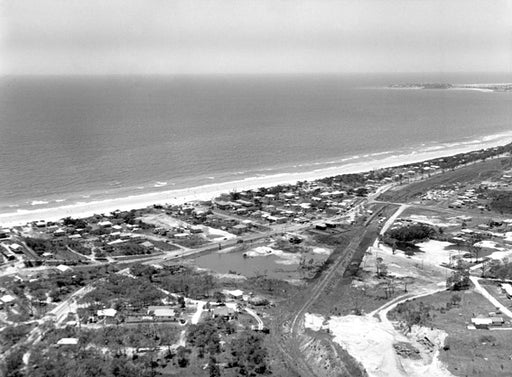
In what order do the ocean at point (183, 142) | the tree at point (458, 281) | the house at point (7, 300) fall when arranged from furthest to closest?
the ocean at point (183, 142) → the tree at point (458, 281) → the house at point (7, 300)

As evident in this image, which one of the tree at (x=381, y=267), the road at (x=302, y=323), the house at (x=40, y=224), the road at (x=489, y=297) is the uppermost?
the house at (x=40, y=224)

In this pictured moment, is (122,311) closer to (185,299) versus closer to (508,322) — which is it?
(185,299)

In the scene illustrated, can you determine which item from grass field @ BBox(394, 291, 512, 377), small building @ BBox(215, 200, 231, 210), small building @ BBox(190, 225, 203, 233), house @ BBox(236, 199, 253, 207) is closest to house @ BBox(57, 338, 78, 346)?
grass field @ BBox(394, 291, 512, 377)

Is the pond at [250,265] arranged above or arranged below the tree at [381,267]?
above

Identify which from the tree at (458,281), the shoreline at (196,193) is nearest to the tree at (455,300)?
the tree at (458,281)

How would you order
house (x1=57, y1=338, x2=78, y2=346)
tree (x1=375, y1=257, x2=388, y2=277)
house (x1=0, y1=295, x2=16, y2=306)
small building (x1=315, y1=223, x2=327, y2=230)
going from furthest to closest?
1. small building (x1=315, y1=223, x2=327, y2=230)
2. tree (x1=375, y1=257, x2=388, y2=277)
3. house (x1=0, y1=295, x2=16, y2=306)
4. house (x1=57, y1=338, x2=78, y2=346)

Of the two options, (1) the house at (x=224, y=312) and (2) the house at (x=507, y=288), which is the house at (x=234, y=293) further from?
(2) the house at (x=507, y=288)

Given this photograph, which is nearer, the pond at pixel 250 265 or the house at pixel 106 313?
the house at pixel 106 313

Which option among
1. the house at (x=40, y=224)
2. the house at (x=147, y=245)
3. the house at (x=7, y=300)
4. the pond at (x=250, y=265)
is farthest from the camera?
the house at (x=40, y=224)

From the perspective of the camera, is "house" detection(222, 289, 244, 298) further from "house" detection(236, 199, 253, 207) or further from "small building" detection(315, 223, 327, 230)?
"house" detection(236, 199, 253, 207)
